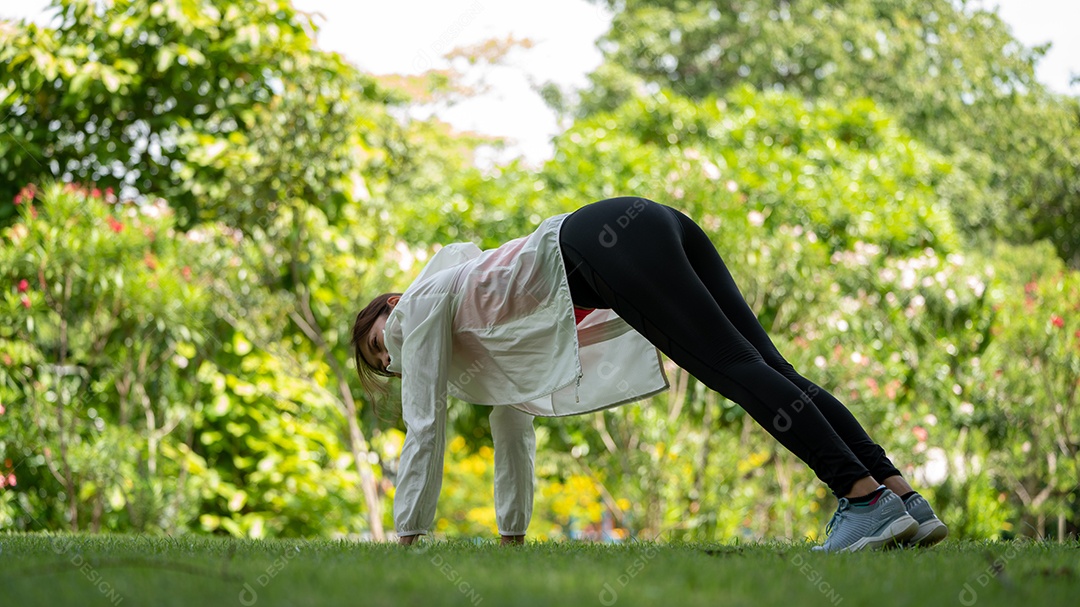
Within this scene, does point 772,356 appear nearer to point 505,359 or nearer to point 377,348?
point 505,359

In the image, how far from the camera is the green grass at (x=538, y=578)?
1.35 m

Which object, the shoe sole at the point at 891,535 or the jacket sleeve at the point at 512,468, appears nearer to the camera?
the shoe sole at the point at 891,535

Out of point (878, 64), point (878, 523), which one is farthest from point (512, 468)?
point (878, 64)

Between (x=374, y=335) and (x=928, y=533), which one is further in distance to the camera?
(x=374, y=335)

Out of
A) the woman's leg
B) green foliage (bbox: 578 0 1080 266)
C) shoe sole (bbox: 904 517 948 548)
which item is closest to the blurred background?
the woman's leg

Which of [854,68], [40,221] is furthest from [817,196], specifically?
[854,68]

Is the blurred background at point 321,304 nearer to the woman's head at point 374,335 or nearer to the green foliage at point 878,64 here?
the woman's head at point 374,335

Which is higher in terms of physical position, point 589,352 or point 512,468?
point 589,352

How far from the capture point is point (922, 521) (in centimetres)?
217

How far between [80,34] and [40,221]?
1483 mm

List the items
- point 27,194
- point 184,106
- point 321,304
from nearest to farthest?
point 27,194
point 321,304
point 184,106

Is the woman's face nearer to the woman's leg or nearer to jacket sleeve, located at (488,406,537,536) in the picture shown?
jacket sleeve, located at (488,406,537,536)

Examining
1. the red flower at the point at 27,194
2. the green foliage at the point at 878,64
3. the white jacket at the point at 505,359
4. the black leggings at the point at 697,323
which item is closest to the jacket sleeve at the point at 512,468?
the white jacket at the point at 505,359

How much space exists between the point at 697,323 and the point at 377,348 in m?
1.12
